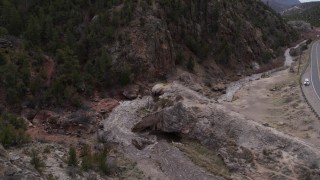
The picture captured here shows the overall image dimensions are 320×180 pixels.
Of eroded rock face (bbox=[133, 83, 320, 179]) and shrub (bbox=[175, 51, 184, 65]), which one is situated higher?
shrub (bbox=[175, 51, 184, 65])

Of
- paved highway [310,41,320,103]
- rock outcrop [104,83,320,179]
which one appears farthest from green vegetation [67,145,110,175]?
paved highway [310,41,320,103]

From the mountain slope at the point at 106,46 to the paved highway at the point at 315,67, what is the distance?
1286 cm

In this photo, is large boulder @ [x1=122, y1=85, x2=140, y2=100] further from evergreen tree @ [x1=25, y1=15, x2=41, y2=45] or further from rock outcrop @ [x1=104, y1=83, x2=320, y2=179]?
evergreen tree @ [x1=25, y1=15, x2=41, y2=45]

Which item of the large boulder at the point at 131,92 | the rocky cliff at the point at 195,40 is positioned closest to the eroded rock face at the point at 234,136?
the large boulder at the point at 131,92

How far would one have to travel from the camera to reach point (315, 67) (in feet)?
277

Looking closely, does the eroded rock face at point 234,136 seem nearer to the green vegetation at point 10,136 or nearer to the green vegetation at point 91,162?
the green vegetation at point 91,162

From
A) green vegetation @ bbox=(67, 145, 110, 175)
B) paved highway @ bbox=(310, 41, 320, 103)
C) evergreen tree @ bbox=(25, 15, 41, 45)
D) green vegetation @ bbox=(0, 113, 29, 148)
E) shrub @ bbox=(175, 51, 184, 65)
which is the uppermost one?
evergreen tree @ bbox=(25, 15, 41, 45)

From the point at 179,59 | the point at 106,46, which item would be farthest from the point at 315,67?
the point at 106,46

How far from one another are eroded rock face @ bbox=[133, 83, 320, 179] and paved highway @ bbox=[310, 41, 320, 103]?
21141 millimetres

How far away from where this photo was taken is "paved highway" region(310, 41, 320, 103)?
6400cm

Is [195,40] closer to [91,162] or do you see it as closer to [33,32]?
[33,32]

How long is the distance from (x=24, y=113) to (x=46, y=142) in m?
8.63

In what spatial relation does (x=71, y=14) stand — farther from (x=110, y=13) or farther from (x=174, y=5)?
(x=174, y=5)

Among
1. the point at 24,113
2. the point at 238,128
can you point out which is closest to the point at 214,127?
the point at 238,128
